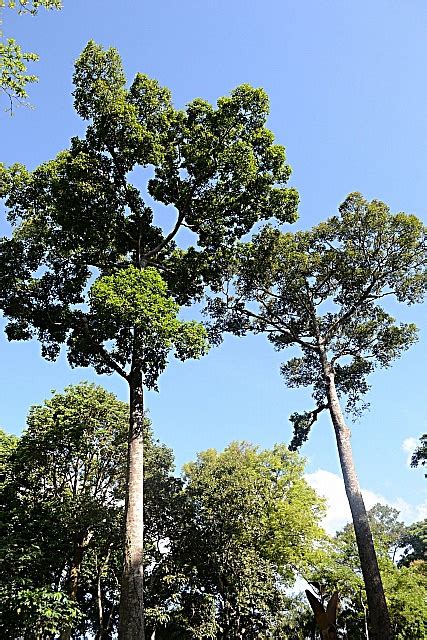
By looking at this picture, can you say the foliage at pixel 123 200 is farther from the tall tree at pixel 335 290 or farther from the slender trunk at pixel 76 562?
the slender trunk at pixel 76 562

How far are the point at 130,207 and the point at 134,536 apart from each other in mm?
5946

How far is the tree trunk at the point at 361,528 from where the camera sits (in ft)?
27.1

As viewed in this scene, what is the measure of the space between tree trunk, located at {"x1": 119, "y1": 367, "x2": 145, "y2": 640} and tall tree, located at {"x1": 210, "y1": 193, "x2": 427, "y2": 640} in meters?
4.01

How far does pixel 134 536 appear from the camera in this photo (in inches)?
299

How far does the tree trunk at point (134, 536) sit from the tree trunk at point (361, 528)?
12.6 ft

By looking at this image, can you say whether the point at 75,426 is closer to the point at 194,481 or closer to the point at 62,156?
the point at 194,481

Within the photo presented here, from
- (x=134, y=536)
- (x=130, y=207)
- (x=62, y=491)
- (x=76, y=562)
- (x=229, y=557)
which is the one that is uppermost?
(x=130, y=207)

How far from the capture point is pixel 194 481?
17.2 m

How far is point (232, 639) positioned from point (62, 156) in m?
15.2

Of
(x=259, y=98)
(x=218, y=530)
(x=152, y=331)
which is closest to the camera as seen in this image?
(x=152, y=331)

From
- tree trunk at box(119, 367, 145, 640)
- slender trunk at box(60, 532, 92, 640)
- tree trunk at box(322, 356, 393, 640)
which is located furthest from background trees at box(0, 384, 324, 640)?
tree trunk at box(322, 356, 393, 640)

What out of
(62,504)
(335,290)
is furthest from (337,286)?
(62,504)

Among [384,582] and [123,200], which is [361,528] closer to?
[123,200]

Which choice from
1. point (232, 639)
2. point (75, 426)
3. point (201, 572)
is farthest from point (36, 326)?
point (232, 639)
